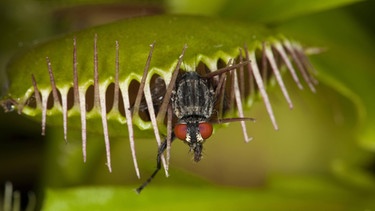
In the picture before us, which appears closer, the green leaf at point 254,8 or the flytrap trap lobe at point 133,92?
the flytrap trap lobe at point 133,92

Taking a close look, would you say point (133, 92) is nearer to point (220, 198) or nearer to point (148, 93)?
point (148, 93)

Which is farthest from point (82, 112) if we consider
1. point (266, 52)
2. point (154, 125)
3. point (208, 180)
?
point (208, 180)

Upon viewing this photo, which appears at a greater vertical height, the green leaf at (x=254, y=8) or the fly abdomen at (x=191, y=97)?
the green leaf at (x=254, y=8)

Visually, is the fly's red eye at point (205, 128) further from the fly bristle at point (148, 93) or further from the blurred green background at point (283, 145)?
the blurred green background at point (283, 145)

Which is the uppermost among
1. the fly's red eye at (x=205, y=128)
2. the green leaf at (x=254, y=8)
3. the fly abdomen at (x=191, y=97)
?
the green leaf at (x=254, y=8)

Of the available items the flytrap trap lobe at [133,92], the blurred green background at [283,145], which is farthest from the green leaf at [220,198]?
the flytrap trap lobe at [133,92]

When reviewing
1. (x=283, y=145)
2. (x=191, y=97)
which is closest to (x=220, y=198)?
(x=283, y=145)

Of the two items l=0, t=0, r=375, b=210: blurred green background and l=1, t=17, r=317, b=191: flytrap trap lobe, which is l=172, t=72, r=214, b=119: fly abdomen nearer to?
l=1, t=17, r=317, b=191: flytrap trap lobe
